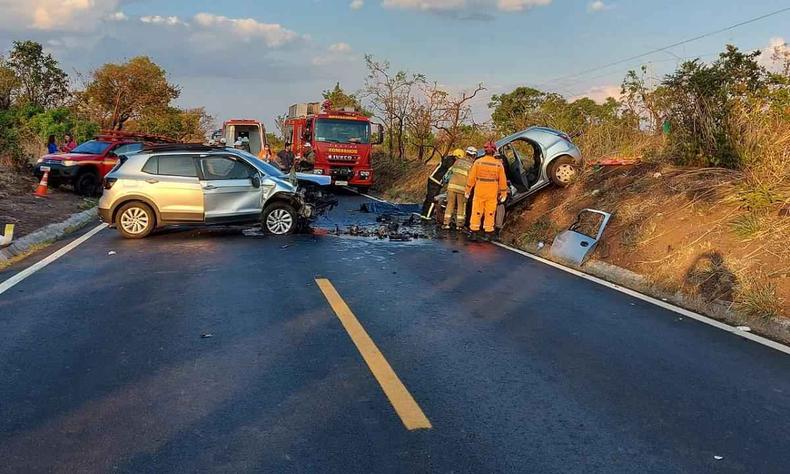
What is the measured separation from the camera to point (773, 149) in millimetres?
9117

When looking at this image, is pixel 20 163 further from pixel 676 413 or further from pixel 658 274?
pixel 676 413

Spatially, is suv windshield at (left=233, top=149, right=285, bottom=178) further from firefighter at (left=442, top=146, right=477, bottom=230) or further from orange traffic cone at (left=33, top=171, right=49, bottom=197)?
orange traffic cone at (left=33, top=171, right=49, bottom=197)

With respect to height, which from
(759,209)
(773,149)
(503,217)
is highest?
(773,149)

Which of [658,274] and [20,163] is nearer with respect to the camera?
[658,274]

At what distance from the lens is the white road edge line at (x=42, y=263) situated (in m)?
7.54

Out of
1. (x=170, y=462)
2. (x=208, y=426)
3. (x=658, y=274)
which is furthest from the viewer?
(x=658, y=274)

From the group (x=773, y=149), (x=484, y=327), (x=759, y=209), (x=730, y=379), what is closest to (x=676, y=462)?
(x=730, y=379)

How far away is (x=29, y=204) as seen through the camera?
15242 millimetres

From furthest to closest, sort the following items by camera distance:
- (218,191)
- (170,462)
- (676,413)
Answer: (218,191)
(676,413)
(170,462)

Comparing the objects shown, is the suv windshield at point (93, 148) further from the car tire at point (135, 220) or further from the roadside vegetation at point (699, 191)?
the roadside vegetation at point (699, 191)

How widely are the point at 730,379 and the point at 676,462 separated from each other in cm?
168

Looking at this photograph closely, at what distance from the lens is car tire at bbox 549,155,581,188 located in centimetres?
1378

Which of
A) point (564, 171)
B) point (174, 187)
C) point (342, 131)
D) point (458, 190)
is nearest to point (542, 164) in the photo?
point (564, 171)

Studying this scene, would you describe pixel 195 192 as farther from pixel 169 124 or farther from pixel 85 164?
pixel 169 124
